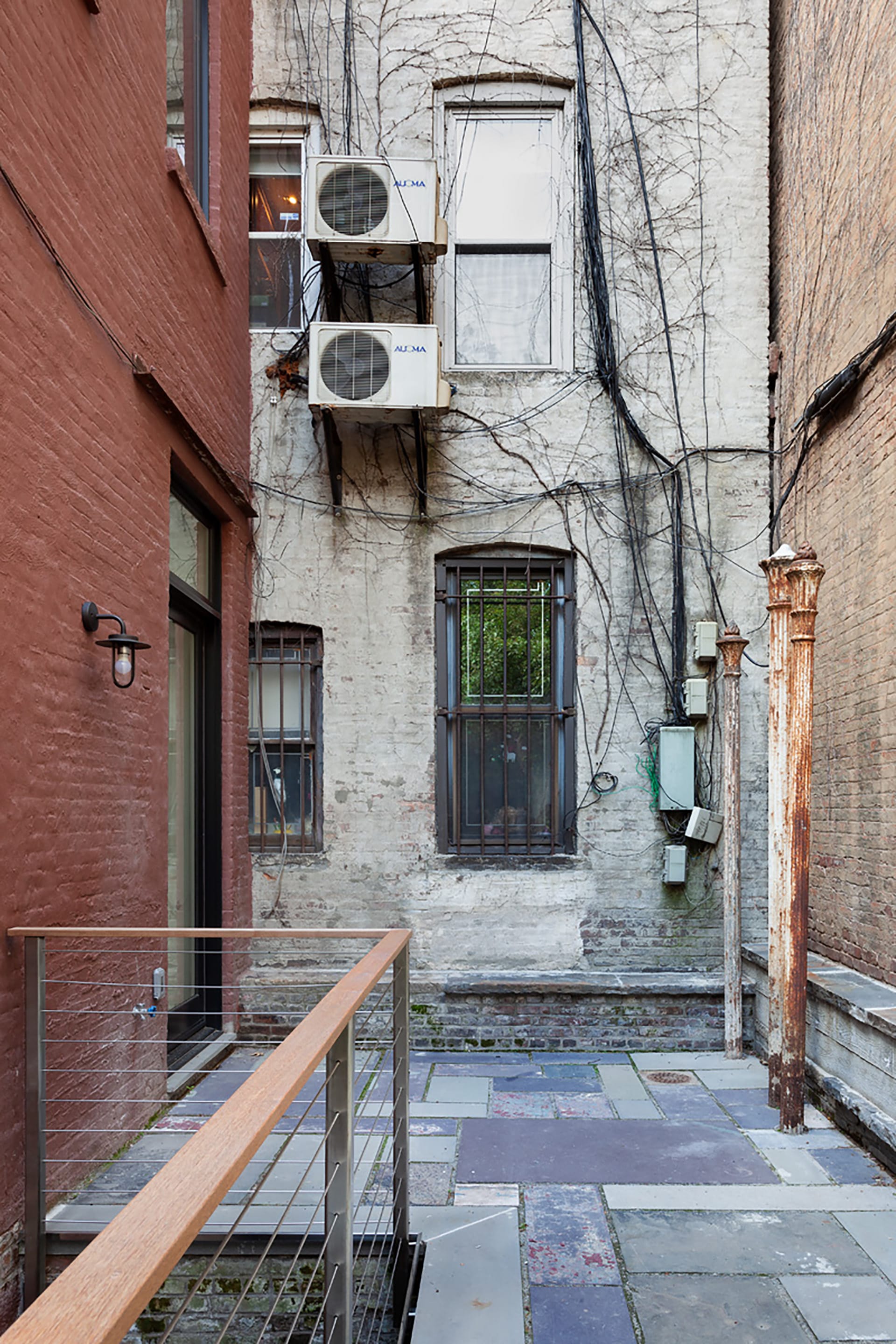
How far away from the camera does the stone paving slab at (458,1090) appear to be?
4953 mm

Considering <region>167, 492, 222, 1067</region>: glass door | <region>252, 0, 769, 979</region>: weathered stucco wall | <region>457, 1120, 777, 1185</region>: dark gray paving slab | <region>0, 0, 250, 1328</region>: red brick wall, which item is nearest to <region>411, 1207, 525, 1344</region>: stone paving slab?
<region>457, 1120, 777, 1185</region>: dark gray paving slab

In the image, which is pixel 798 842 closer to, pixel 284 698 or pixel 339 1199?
pixel 339 1199

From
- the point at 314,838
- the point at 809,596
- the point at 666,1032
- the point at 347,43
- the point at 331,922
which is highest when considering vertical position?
the point at 347,43

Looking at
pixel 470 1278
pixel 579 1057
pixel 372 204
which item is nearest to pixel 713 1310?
pixel 470 1278

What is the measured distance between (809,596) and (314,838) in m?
3.33

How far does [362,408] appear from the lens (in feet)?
19.2

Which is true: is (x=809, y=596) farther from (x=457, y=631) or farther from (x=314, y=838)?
(x=314, y=838)

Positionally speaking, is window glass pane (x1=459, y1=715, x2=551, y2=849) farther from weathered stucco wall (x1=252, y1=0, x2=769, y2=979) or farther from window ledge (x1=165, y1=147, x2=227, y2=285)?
window ledge (x1=165, y1=147, x2=227, y2=285)

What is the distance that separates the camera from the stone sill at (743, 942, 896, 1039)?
4.05 metres

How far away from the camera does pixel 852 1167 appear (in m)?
4.01

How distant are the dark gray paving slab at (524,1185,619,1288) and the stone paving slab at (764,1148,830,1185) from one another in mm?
770

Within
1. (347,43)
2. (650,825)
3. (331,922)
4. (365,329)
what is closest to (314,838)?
(331,922)

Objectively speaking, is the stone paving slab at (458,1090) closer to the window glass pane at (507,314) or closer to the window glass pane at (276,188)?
the window glass pane at (507,314)

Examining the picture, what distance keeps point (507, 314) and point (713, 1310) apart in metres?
5.47
